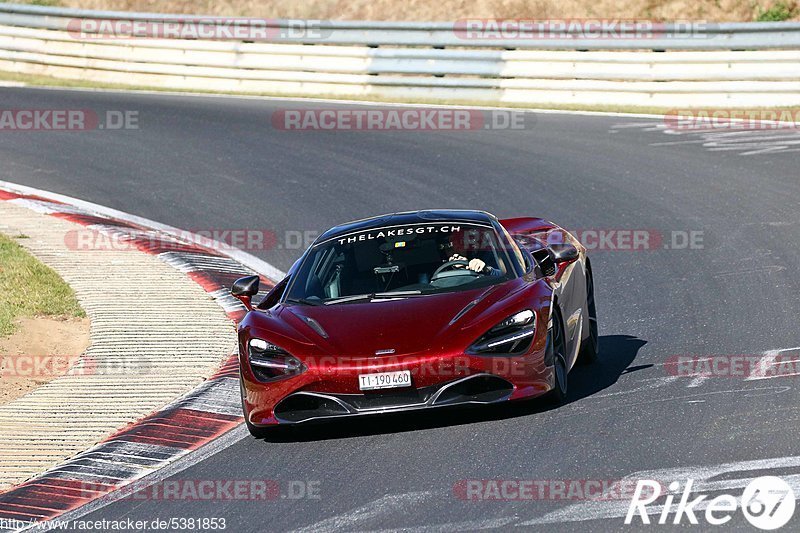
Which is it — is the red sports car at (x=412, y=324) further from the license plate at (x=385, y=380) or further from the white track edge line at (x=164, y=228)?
the white track edge line at (x=164, y=228)

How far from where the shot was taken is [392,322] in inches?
322

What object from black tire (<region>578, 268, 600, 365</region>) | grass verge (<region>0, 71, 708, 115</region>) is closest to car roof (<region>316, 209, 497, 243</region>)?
black tire (<region>578, 268, 600, 365</region>)

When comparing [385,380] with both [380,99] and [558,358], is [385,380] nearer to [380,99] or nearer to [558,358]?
[558,358]

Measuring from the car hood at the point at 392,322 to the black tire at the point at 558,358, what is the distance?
0.39 m

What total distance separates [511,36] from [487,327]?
14.5 meters

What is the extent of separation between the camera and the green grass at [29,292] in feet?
38.8

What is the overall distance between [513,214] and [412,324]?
7254 millimetres

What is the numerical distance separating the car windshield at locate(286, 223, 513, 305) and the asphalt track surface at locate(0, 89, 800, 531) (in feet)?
2.95

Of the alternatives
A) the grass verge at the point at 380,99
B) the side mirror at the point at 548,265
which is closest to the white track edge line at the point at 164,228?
the side mirror at the point at 548,265

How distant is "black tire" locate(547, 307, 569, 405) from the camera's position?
8.22m

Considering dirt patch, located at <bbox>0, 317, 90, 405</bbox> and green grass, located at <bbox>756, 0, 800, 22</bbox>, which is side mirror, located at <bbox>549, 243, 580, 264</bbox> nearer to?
dirt patch, located at <bbox>0, 317, 90, 405</bbox>

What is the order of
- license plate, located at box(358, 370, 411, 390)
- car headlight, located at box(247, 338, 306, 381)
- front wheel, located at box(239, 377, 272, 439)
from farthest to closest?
front wheel, located at box(239, 377, 272, 439) < car headlight, located at box(247, 338, 306, 381) < license plate, located at box(358, 370, 411, 390)

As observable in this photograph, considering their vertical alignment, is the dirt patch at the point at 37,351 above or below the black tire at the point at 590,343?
below

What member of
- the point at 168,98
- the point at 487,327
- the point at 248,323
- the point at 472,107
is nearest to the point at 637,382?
the point at 487,327
